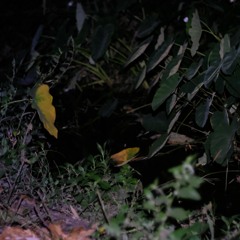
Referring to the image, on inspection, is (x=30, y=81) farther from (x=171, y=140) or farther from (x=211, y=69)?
(x=211, y=69)

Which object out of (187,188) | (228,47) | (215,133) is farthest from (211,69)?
(187,188)

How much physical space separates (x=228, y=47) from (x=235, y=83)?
0.13 metres

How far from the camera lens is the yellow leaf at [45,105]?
171cm

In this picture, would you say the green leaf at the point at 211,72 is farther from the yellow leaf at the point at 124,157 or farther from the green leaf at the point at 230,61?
the yellow leaf at the point at 124,157

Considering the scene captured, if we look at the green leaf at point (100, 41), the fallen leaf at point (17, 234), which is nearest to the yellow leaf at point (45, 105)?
the fallen leaf at point (17, 234)

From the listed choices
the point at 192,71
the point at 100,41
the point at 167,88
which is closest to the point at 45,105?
the point at 167,88

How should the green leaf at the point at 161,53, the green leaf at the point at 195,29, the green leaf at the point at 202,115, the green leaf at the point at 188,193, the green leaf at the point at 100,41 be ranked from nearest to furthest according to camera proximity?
1. the green leaf at the point at 188,193
2. the green leaf at the point at 202,115
3. the green leaf at the point at 195,29
4. the green leaf at the point at 161,53
5. the green leaf at the point at 100,41

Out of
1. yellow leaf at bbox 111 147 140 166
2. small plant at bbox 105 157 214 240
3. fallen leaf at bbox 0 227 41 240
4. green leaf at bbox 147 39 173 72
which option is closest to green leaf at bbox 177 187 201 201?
small plant at bbox 105 157 214 240

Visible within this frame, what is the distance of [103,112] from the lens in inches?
101

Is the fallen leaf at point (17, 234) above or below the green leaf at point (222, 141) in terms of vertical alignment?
below

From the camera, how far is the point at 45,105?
1.72 m

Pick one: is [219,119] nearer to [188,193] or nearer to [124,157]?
[124,157]

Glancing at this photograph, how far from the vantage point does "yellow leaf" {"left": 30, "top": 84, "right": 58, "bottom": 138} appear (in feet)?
5.61

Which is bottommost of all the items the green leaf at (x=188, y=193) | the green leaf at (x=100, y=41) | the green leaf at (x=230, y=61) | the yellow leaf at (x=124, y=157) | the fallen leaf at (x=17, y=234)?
the yellow leaf at (x=124, y=157)
